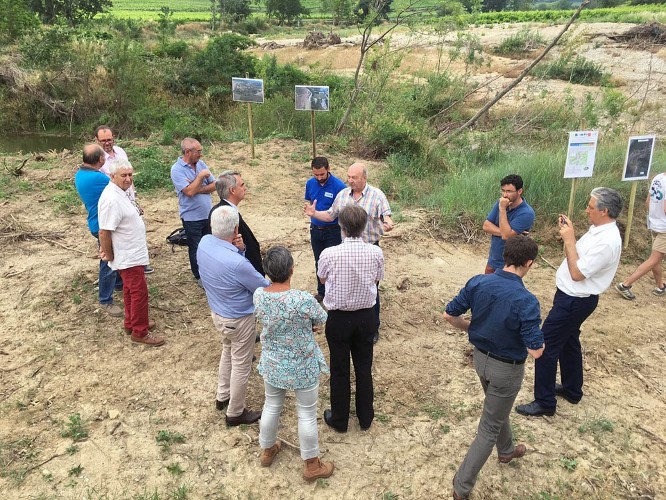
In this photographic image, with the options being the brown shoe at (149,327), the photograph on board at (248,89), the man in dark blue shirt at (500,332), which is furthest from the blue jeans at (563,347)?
the photograph on board at (248,89)

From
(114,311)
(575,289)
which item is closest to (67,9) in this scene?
(114,311)

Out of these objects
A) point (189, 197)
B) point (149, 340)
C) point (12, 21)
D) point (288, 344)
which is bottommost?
point (149, 340)

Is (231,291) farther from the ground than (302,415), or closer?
farther from the ground

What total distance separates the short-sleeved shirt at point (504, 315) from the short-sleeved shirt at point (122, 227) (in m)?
2.85

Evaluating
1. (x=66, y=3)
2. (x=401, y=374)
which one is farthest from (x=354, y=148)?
(x=66, y=3)

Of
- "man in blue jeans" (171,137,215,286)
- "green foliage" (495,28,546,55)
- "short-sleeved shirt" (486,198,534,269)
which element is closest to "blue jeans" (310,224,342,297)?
"man in blue jeans" (171,137,215,286)

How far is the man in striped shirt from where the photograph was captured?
3.22 meters

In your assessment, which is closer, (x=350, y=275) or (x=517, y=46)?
(x=350, y=275)

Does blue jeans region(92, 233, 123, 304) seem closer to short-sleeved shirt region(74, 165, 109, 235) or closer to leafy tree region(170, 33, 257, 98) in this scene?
short-sleeved shirt region(74, 165, 109, 235)

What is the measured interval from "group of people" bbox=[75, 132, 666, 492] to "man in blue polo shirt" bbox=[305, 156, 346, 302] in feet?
0.16

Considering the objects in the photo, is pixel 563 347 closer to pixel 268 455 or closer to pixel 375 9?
pixel 268 455

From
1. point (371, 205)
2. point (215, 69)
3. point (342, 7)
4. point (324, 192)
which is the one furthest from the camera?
point (215, 69)

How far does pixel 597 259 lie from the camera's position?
336cm

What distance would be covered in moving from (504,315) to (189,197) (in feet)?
11.4
